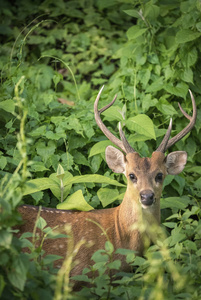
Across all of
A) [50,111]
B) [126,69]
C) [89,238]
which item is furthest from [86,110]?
[89,238]

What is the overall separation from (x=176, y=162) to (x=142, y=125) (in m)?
0.60

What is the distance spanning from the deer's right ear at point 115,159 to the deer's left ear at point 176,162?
363mm

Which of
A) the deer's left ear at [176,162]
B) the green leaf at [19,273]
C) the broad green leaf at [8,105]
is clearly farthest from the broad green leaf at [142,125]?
the green leaf at [19,273]

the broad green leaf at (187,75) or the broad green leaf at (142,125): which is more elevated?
the broad green leaf at (187,75)

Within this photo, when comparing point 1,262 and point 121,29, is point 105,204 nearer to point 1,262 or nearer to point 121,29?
point 1,262

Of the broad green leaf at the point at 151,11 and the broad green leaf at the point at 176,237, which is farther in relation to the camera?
the broad green leaf at the point at 151,11

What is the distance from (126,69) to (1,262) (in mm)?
3650

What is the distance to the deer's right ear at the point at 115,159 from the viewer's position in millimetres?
4387

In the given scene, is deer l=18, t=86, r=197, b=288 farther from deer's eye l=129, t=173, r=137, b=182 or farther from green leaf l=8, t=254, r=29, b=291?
green leaf l=8, t=254, r=29, b=291

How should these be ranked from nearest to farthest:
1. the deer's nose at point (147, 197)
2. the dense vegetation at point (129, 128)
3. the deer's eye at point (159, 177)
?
the dense vegetation at point (129, 128) → the deer's nose at point (147, 197) → the deer's eye at point (159, 177)

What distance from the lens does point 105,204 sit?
455 centimetres

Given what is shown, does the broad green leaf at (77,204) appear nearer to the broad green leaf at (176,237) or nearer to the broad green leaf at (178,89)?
the broad green leaf at (176,237)

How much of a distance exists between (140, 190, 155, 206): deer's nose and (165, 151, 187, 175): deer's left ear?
53 centimetres

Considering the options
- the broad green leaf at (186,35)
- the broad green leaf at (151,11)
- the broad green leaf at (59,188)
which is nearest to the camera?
the broad green leaf at (59,188)
